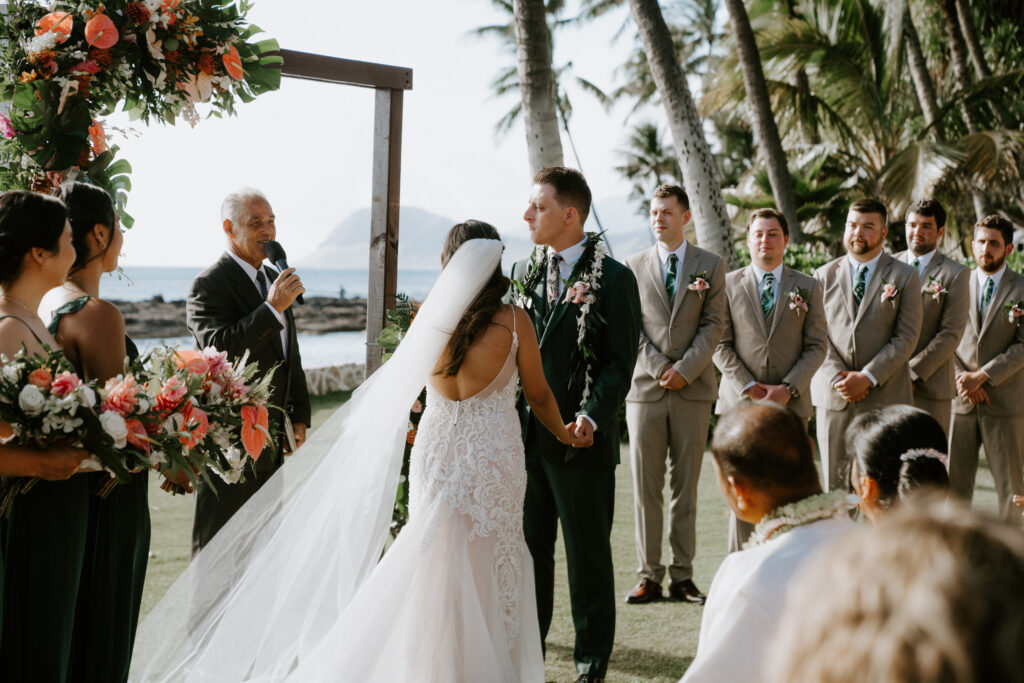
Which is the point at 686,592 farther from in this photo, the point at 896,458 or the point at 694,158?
the point at 694,158

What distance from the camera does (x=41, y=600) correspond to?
10.2ft

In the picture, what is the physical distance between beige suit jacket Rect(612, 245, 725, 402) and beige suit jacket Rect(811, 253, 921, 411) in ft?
2.73

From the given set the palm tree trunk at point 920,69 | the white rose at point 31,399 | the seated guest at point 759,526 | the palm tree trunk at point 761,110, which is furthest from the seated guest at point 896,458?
the palm tree trunk at point 920,69

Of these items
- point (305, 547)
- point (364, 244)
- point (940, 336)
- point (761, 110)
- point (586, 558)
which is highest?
point (364, 244)

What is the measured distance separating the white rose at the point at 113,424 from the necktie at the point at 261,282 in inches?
73.6

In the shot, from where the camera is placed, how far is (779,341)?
5.92 m

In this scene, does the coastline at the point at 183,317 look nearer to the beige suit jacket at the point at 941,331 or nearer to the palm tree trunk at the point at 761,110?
the palm tree trunk at the point at 761,110

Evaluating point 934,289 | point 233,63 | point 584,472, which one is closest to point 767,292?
point 934,289

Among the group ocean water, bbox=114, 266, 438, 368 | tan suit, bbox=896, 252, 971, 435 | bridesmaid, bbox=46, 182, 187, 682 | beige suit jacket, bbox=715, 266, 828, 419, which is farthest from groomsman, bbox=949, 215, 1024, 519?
bridesmaid, bbox=46, 182, 187, 682

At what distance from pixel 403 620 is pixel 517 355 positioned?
1232 millimetres

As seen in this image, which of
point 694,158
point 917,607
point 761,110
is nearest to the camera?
point 917,607

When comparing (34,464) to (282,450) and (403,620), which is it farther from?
(282,450)

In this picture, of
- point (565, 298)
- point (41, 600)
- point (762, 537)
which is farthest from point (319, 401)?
point (762, 537)

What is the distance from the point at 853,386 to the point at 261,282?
3.80 m
